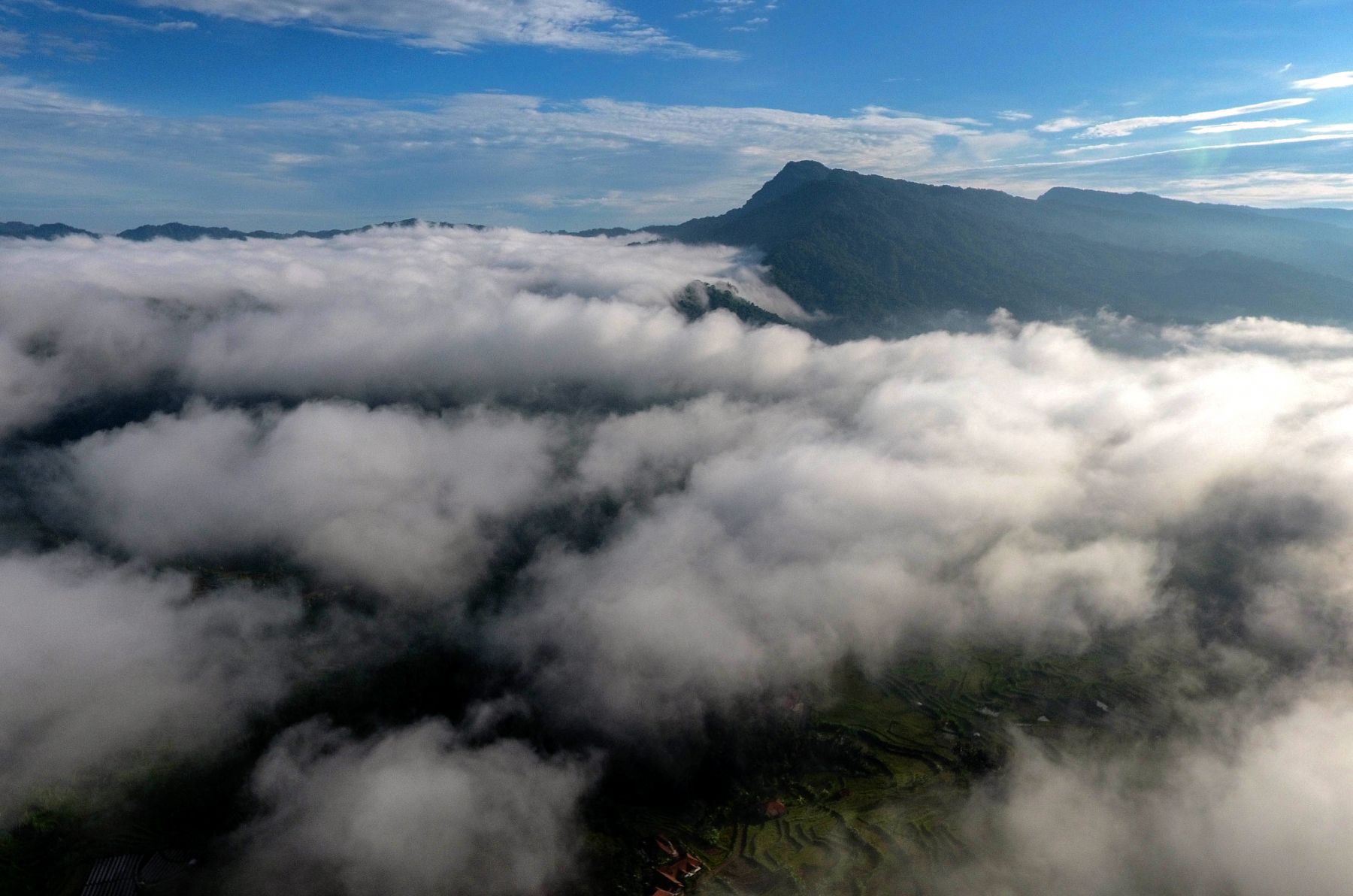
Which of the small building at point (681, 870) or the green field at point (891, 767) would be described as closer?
the small building at point (681, 870)

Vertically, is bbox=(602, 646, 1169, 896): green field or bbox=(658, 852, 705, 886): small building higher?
bbox=(602, 646, 1169, 896): green field

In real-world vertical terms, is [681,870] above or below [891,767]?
below

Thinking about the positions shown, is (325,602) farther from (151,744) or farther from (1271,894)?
(1271,894)

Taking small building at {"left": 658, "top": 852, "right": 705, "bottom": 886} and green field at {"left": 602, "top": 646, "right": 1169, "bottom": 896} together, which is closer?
small building at {"left": 658, "top": 852, "right": 705, "bottom": 886}

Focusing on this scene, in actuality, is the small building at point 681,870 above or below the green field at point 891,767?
below

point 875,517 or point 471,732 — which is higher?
point 875,517

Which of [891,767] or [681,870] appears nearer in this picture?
[681,870]

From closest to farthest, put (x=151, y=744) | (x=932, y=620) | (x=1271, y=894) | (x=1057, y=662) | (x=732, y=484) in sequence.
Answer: (x=1271, y=894)
(x=151, y=744)
(x=1057, y=662)
(x=932, y=620)
(x=732, y=484)

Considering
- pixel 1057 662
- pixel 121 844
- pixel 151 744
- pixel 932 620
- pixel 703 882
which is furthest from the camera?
pixel 932 620

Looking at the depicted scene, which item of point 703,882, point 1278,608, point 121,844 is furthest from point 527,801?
point 1278,608

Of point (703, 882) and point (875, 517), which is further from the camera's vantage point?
point (875, 517)

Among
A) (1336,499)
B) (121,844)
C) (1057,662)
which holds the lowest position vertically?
(121,844)
